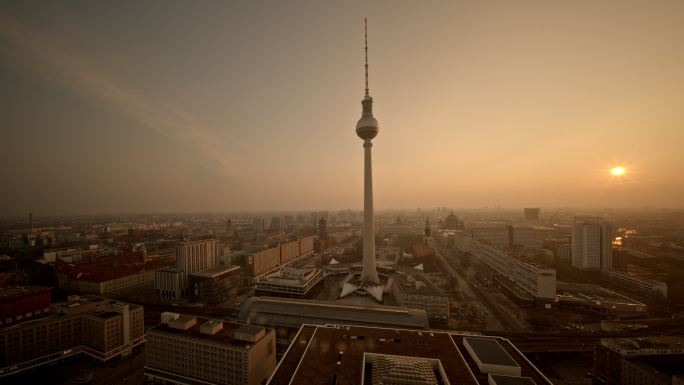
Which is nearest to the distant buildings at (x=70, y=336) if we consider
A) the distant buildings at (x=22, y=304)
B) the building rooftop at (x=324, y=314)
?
the distant buildings at (x=22, y=304)

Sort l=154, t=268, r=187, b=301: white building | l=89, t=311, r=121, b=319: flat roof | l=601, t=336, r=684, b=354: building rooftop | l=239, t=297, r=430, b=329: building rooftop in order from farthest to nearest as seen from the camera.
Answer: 1. l=154, t=268, r=187, b=301: white building
2. l=239, t=297, r=430, b=329: building rooftop
3. l=89, t=311, r=121, b=319: flat roof
4. l=601, t=336, r=684, b=354: building rooftop

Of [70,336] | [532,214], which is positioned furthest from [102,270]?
[532,214]

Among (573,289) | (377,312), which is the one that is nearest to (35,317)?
(377,312)

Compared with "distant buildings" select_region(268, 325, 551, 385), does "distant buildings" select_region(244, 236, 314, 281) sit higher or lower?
lower

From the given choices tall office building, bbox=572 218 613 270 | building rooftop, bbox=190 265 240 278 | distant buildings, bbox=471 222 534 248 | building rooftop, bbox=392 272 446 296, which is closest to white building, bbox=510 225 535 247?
distant buildings, bbox=471 222 534 248

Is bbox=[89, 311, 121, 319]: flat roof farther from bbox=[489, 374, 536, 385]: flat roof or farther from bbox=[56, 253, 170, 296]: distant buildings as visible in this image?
bbox=[489, 374, 536, 385]: flat roof

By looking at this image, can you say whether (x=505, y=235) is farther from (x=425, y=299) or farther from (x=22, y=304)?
(x=22, y=304)

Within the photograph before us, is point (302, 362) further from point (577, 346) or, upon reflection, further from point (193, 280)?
point (193, 280)
